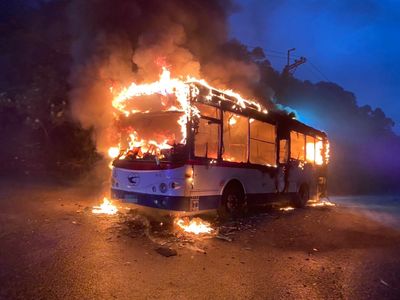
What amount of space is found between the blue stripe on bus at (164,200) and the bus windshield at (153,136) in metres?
0.84

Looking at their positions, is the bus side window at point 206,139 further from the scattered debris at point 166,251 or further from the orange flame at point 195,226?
the scattered debris at point 166,251

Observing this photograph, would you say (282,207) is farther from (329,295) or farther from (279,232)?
(329,295)

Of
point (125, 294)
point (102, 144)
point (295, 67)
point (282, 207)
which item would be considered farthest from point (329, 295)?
point (295, 67)

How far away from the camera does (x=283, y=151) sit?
37.6ft

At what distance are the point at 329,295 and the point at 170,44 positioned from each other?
915 centimetres

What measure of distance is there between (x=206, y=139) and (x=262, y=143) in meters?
2.75

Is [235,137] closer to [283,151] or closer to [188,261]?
[283,151]

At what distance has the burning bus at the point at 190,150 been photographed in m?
7.61

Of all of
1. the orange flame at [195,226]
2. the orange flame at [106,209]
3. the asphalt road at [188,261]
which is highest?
the orange flame at [106,209]

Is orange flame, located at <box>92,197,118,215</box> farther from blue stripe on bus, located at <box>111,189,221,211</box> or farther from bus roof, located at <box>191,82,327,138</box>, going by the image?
bus roof, located at <box>191,82,327,138</box>

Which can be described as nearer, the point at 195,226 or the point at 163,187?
the point at 163,187

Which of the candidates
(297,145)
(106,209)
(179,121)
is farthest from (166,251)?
(297,145)

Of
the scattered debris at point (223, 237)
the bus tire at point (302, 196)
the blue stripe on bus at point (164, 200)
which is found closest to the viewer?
the scattered debris at point (223, 237)

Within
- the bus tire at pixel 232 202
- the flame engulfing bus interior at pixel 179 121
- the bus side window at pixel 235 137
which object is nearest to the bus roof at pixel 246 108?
the flame engulfing bus interior at pixel 179 121
